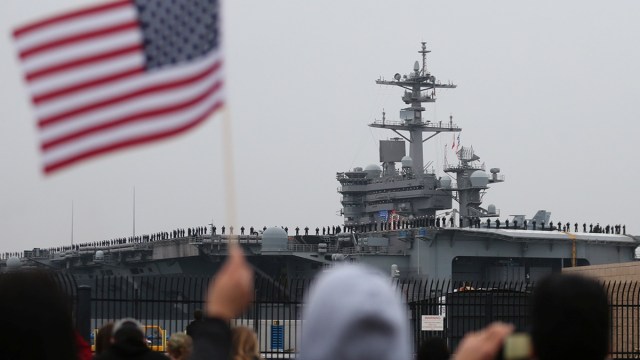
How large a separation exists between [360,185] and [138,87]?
214 ft

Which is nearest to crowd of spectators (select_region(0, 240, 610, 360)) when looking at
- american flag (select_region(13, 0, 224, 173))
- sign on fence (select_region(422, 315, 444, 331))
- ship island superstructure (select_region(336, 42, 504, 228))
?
american flag (select_region(13, 0, 224, 173))

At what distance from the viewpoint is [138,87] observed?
4.30 metres

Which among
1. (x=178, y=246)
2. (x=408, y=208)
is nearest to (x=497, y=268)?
(x=408, y=208)

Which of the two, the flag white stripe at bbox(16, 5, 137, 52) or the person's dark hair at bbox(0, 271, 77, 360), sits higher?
the flag white stripe at bbox(16, 5, 137, 52)

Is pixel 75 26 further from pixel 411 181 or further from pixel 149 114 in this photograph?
pixel 411 181

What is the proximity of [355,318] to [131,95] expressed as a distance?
2.09 meters

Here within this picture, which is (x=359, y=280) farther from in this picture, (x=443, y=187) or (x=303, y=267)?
(x=443, y=187)

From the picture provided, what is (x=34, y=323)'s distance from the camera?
308 cm

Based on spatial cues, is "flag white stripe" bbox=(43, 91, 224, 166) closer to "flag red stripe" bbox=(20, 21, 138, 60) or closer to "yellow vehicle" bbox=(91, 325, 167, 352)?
"flag red stripe" bbox=(20, 21, 138, 60)

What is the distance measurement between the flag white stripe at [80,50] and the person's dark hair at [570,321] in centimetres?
211

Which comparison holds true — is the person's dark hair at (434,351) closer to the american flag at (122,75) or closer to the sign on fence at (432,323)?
the american flag at (122,75)

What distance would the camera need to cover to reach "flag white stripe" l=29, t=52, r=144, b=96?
4250mm

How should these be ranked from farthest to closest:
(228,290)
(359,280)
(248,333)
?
(248,333) → (228,290) → (359,280)

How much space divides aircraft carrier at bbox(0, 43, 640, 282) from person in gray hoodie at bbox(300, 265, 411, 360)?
42.1 m
